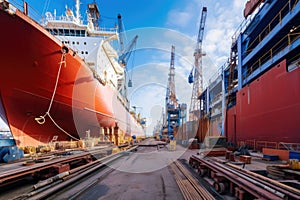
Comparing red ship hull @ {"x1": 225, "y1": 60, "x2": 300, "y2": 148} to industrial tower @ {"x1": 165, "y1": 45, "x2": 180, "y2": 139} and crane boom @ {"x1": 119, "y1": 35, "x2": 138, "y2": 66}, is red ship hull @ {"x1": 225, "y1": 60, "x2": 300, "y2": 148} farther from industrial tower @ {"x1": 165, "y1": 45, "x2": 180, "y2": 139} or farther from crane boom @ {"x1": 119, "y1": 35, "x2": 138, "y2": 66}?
crane boom @ {"x1": 119, "y1": 35, "x2": 138, "y2": 66}

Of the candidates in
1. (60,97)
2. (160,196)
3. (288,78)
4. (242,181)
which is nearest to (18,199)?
(160,196)

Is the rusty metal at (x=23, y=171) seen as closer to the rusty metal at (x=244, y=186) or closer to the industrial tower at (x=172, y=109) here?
the rusty metal at (x=244, y=186)

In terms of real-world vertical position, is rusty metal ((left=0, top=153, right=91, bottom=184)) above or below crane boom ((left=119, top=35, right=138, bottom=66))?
below

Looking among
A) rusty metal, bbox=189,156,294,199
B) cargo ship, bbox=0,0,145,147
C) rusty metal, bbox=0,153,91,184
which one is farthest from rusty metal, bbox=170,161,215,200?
cargo ship, bbox=0,0,145,147

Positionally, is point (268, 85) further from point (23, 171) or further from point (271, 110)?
point (23, 171)

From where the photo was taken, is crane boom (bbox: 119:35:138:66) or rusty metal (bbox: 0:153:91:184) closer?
rusty metal (bbox: 0:153:91:184)

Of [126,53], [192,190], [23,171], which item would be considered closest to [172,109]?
[126,53]

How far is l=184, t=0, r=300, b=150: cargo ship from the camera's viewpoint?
7359mm

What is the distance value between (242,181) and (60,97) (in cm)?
1012

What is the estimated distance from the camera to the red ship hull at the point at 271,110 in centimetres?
710

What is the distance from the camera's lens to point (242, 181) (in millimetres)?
3426

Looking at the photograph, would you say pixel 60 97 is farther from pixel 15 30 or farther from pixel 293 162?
pixel 293 162

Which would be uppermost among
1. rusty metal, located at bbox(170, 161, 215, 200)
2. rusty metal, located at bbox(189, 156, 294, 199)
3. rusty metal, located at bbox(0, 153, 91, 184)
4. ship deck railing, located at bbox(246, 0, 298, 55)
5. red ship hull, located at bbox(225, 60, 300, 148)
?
ship deck railing, located at bbox(246, 0, 298, 55)

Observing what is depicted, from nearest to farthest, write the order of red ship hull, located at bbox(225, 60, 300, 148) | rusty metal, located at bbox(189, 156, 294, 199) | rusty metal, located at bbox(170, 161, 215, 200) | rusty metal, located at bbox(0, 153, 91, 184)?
rusty metal, located at bbox(189, 156, 294, 199)
rusty metal, located at bbox(170, 161, 215, 200)
rusty metal, located at bbox(0, 153, 91, 184)
red ship hull, located at bbox(225, 60, 300, 148)
